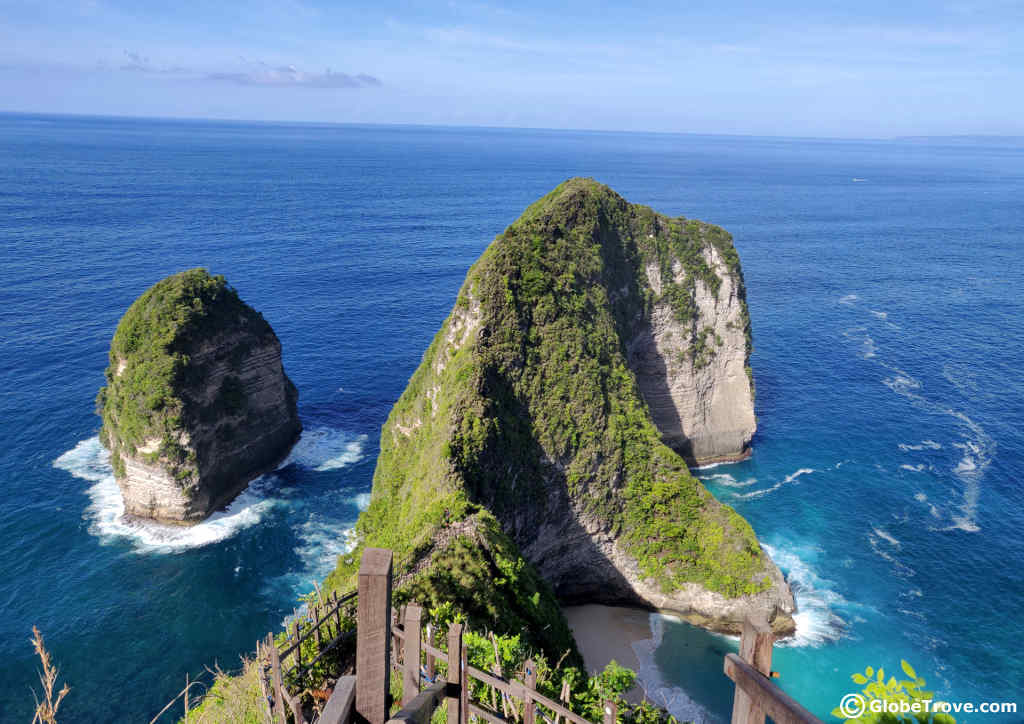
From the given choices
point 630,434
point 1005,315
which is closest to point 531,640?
point 630,434

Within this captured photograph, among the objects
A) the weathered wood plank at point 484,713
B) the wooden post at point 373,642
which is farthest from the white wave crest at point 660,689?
the wooden post at point 373,642

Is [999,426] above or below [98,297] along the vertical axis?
below

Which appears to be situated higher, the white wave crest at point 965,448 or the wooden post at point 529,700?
the wooden post at point 529,700

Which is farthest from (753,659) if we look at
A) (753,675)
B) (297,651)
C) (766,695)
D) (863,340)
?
(863,340)

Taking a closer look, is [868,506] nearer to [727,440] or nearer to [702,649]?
[727,440]

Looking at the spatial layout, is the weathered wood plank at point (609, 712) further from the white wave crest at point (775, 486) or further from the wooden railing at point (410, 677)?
the white wave crest at point (775, 486)
